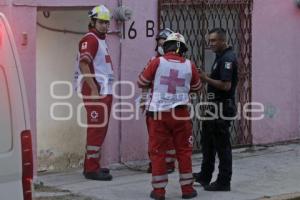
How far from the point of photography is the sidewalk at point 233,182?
7828 mm

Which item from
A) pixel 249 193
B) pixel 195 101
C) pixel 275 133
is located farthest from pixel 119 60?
pixel 275 133

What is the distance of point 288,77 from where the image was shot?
11609mm

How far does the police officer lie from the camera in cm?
769

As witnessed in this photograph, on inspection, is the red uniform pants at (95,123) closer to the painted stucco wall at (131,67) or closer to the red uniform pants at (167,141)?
the painted stucco wall at (131,67)

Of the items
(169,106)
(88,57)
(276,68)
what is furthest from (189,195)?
(276,68)

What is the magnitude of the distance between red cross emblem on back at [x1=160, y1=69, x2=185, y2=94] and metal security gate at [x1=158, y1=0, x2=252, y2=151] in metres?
2.51

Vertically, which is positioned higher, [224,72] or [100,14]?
[100,14]

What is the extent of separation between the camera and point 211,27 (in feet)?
34.8

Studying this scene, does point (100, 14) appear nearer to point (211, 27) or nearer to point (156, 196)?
point (156, 196)

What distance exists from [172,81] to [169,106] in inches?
10.3

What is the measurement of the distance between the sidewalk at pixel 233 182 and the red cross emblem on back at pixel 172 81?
124 centimetres

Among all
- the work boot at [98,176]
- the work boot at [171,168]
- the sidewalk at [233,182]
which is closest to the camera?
the sidewalk at [233,182]

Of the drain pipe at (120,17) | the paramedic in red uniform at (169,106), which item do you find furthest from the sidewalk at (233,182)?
the drain pipe at (120,17)

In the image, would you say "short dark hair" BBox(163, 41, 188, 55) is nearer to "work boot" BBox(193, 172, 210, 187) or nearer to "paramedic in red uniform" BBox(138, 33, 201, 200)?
"paramedic in red uniform" BBox(138, 33, 201, 200)
